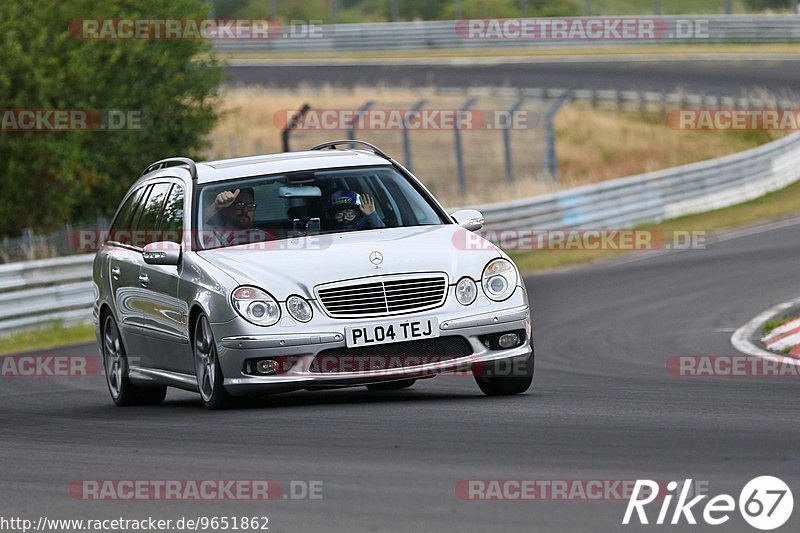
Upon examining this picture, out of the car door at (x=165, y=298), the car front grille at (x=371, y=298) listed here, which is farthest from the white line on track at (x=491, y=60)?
the car front grille at (x=371, y=298)

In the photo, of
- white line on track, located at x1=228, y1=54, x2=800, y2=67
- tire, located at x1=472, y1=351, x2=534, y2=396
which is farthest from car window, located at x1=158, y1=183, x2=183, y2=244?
white line on track, located at x1=228, y1=54, x2=800, y2=67

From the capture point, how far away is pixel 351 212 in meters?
10.5

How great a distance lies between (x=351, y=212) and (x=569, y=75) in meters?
38.2

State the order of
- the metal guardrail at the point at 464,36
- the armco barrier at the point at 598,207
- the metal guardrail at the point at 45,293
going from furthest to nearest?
the metal guardrail at the point at 464,36, the armco barrier at the point at 598,207, the metal guardrail at the point at 45,293

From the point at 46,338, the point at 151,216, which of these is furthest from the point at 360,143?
the point at 46,338

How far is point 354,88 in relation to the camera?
158 ft

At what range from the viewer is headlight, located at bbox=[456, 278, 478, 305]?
9.72 m

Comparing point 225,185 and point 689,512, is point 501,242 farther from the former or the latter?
point 689,512

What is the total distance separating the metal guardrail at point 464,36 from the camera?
166ft

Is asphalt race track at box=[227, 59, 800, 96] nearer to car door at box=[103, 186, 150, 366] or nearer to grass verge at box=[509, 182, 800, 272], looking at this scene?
grass verge at box=[509, 182, 800, 272]

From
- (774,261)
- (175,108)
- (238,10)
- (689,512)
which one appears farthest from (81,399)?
(238,10)

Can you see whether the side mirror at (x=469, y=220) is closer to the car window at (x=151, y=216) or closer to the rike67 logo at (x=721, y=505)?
the car window at (x=151, y=216)

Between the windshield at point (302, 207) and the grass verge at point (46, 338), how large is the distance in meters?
8.97

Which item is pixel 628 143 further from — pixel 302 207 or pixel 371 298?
pixel 371 298
